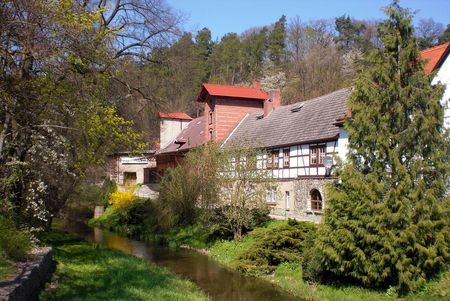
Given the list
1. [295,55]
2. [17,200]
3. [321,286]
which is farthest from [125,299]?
[295,55]

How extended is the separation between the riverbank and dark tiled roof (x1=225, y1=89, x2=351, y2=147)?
5173 millimetres

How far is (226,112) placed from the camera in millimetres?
34469

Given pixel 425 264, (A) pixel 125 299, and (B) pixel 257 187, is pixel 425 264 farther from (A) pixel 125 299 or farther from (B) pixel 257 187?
(B) pixel 257 187

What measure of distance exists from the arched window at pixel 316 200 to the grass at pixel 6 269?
17417 millimetres

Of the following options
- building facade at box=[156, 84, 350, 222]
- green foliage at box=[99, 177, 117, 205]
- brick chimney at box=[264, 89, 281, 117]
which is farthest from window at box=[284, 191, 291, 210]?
green foliage at box=[99, 177, 117, 205]

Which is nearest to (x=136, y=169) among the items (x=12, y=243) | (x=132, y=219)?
(x=132, y=219)

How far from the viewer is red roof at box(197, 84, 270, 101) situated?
33688 mm

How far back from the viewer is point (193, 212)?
1025 inches

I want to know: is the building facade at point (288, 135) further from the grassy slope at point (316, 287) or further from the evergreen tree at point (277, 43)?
the evergreen tree at point (277, 43)

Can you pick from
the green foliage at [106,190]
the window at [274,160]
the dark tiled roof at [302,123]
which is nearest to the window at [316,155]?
the dark tiled roof at [302,123]

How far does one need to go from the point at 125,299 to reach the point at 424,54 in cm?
1575

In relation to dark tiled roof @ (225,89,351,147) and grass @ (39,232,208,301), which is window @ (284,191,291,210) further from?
grass @ (39,232,208,301)

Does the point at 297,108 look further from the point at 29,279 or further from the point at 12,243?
the point at 29,279

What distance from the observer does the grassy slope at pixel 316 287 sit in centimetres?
1184
